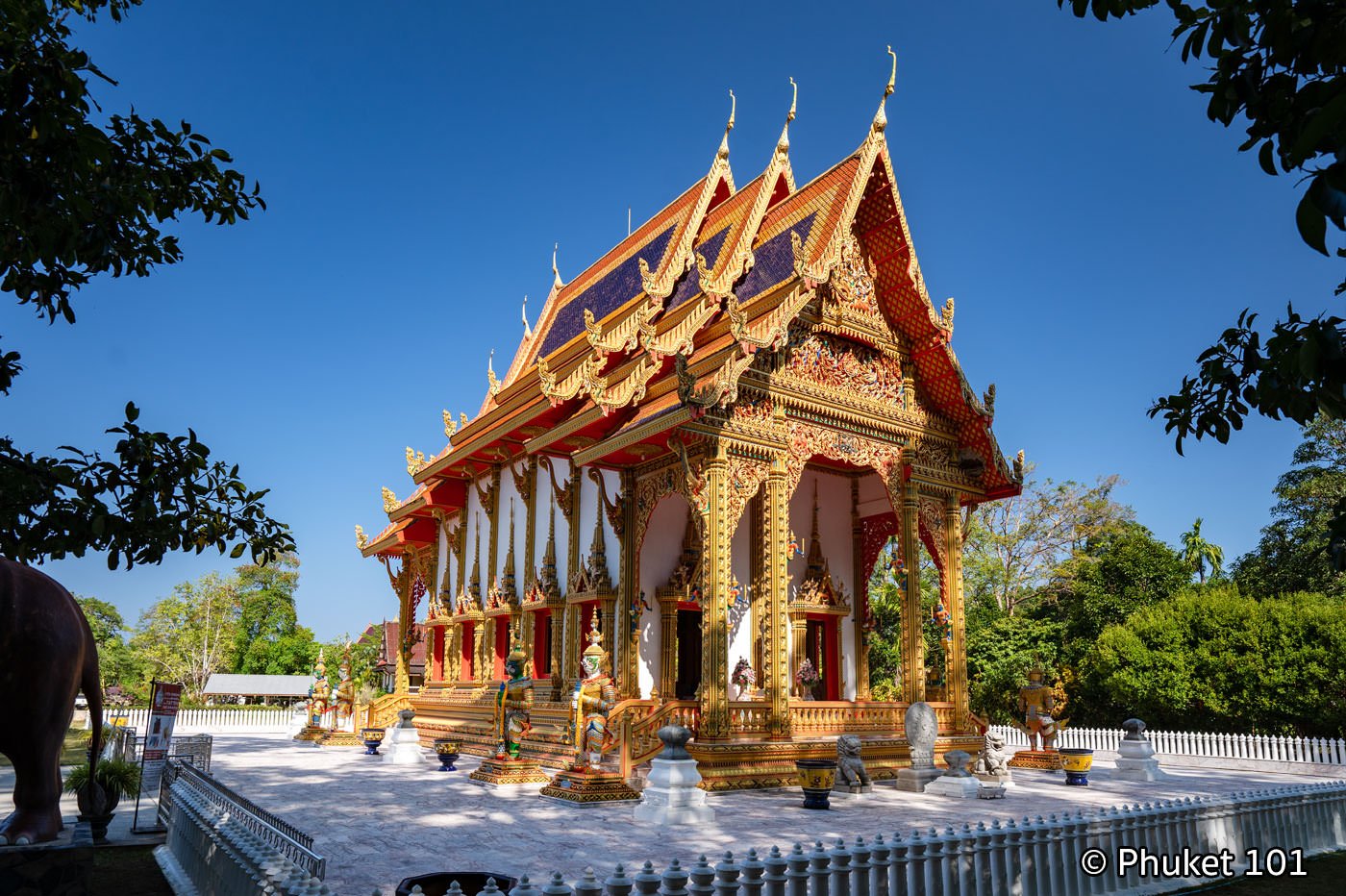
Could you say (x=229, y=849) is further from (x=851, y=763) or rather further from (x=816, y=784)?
(x=851, y=763)

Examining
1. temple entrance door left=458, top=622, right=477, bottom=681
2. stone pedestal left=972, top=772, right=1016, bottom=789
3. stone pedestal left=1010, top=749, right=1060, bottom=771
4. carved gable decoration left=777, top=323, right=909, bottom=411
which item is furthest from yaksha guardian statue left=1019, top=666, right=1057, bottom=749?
temple entrance door left=458, top=622, right=477, bottom=681

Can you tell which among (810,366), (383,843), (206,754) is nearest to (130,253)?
(383,843)

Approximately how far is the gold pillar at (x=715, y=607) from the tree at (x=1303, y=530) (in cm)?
1800

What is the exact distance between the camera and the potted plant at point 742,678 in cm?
1165

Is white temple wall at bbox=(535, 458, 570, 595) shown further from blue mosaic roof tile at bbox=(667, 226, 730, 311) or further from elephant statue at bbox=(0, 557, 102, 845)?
elephant statue at bbox=(0, 557, 102, 845)

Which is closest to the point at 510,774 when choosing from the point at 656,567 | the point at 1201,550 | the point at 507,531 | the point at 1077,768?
the point at 656,567

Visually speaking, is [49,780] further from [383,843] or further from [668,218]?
[668,218]

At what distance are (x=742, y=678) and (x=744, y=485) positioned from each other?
268 cm

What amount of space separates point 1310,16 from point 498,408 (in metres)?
14.4

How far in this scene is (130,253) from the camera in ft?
16.5

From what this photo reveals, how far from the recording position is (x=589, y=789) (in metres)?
9.20

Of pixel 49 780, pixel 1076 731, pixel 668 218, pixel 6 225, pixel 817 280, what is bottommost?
pixel 1076 731

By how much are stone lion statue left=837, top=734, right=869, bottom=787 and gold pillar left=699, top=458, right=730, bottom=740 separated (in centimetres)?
129

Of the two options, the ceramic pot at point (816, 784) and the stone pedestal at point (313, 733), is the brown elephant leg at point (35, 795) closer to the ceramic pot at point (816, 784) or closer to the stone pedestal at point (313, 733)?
the ceramic pot at point (816, 784)
